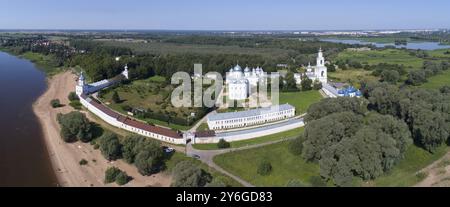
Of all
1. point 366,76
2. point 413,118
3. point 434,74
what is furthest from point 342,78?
point 413,118

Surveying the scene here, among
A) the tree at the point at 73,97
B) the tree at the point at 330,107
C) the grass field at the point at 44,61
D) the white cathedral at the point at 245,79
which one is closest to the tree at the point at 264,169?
the tree at the point at 330,107

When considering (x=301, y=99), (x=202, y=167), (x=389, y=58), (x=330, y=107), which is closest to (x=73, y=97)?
(x=202, y=167)

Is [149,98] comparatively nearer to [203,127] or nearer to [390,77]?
[203,127]

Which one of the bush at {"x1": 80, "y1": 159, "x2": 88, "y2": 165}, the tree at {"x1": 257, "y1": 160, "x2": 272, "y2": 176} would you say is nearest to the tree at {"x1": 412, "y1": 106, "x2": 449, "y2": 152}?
the tree at {"x1": 257, "y1": 160, "x2": 272, "y2": 176}

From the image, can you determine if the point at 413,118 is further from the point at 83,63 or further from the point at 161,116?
the point at 83,63

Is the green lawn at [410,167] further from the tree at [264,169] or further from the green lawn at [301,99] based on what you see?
the green lawn at [301,99]

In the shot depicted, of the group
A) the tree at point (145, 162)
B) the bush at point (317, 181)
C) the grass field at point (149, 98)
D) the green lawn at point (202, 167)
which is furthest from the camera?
the grass field at point (149, 98)
